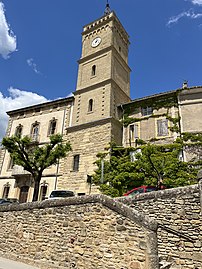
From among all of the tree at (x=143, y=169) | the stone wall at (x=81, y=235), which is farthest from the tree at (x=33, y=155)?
the stone wall at (x=81, y=235)

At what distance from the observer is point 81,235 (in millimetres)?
6555

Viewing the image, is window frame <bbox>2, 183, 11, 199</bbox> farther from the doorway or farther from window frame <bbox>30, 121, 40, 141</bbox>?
window frame <bbox>30, 121, 40, 141</bbox>

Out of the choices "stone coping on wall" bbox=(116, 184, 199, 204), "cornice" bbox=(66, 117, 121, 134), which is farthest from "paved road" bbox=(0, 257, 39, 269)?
"cornice" bbox=(66, 117, 121, 134)

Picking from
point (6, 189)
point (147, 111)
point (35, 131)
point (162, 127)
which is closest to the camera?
point (162, 127)

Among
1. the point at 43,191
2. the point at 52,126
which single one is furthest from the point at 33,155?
the point at 52,126

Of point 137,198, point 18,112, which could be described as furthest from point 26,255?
point 18,112

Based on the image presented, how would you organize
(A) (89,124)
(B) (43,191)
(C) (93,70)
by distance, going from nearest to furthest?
(A) (89,124), (B) (43,191), (C) (93,70)

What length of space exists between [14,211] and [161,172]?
379 inches

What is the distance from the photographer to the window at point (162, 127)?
18.3 m

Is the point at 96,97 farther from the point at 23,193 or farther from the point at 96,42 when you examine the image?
the point at 23,193

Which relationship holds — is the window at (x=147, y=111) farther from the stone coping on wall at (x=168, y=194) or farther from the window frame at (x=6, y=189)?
the window frame at (x=6, y=189)

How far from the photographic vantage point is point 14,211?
8.90 m

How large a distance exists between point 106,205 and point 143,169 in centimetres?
966

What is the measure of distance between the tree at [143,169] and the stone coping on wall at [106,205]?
26.0 feet
